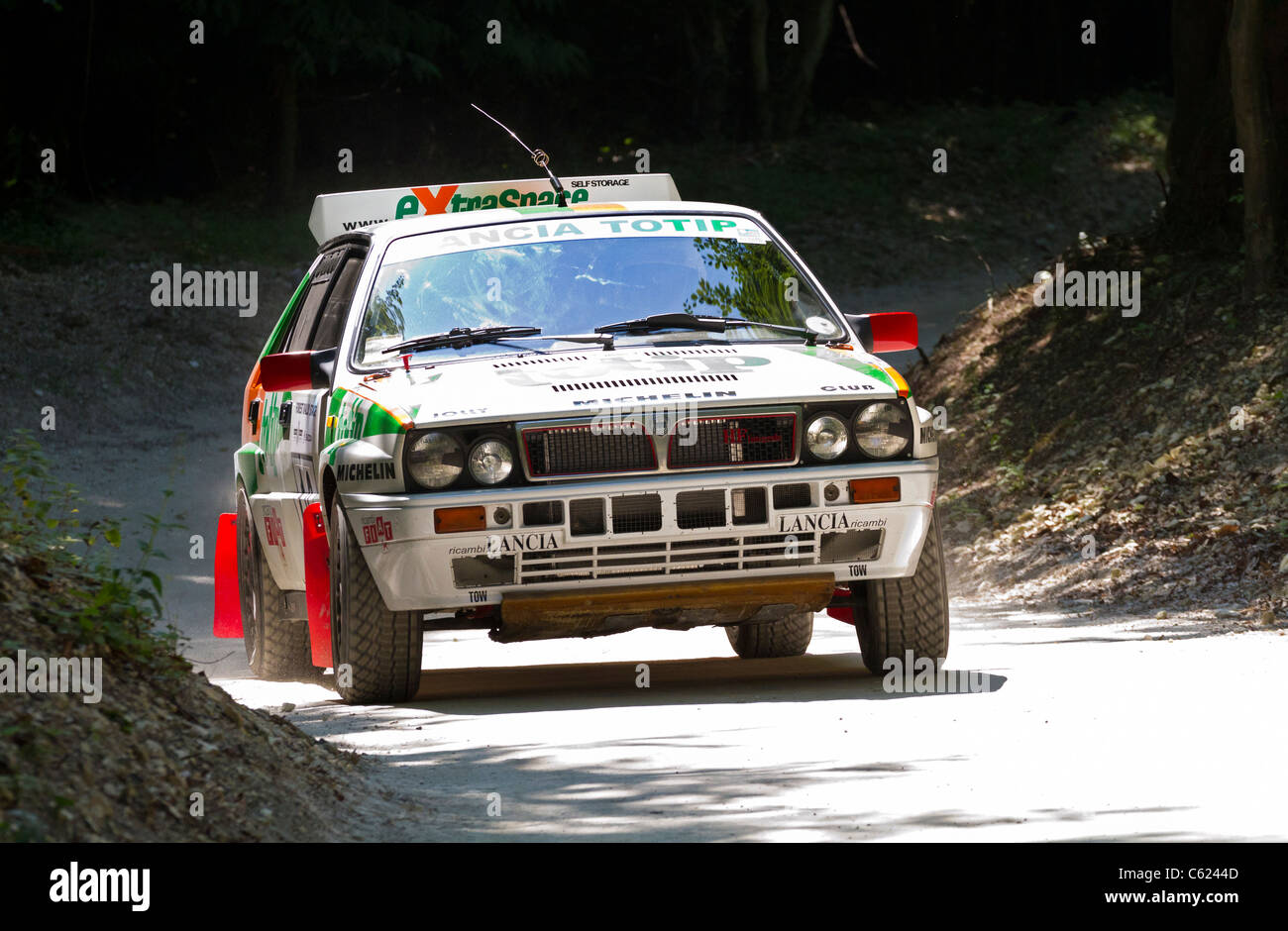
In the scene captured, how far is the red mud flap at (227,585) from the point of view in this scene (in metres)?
10.1

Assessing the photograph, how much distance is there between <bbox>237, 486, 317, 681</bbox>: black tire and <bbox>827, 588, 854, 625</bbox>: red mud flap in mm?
2580

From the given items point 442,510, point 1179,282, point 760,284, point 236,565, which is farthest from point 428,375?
point 1179,282

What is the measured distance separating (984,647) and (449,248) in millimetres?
3180

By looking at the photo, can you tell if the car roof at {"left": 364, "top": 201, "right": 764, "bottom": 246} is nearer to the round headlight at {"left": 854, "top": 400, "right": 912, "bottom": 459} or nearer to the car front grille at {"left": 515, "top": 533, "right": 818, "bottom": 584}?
the round headlight at {"left": 854, "top": 400, "right": 912, "bottom": 459}

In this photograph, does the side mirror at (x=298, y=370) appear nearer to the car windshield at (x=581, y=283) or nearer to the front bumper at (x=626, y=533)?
the car windshield at (x=581, y=283)

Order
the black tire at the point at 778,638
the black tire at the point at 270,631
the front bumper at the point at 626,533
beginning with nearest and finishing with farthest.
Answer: the front bumper at the point at 626,533, the black tire at the point at 778,638, the black tire at the point at 270,631

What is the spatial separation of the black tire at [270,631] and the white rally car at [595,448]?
1003 mm

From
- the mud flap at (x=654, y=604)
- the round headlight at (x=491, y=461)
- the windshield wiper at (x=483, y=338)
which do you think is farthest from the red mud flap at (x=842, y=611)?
the round headlight at (x=491, y=461)

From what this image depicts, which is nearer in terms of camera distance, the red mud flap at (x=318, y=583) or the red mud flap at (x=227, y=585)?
the red mud flap at (x=318, y=583)

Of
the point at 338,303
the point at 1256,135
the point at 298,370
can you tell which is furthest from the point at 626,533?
the point at 1256,135

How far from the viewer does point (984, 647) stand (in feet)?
30.2

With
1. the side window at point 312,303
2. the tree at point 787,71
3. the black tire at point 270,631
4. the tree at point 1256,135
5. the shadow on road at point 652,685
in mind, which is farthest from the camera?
the tree at point 787,71
